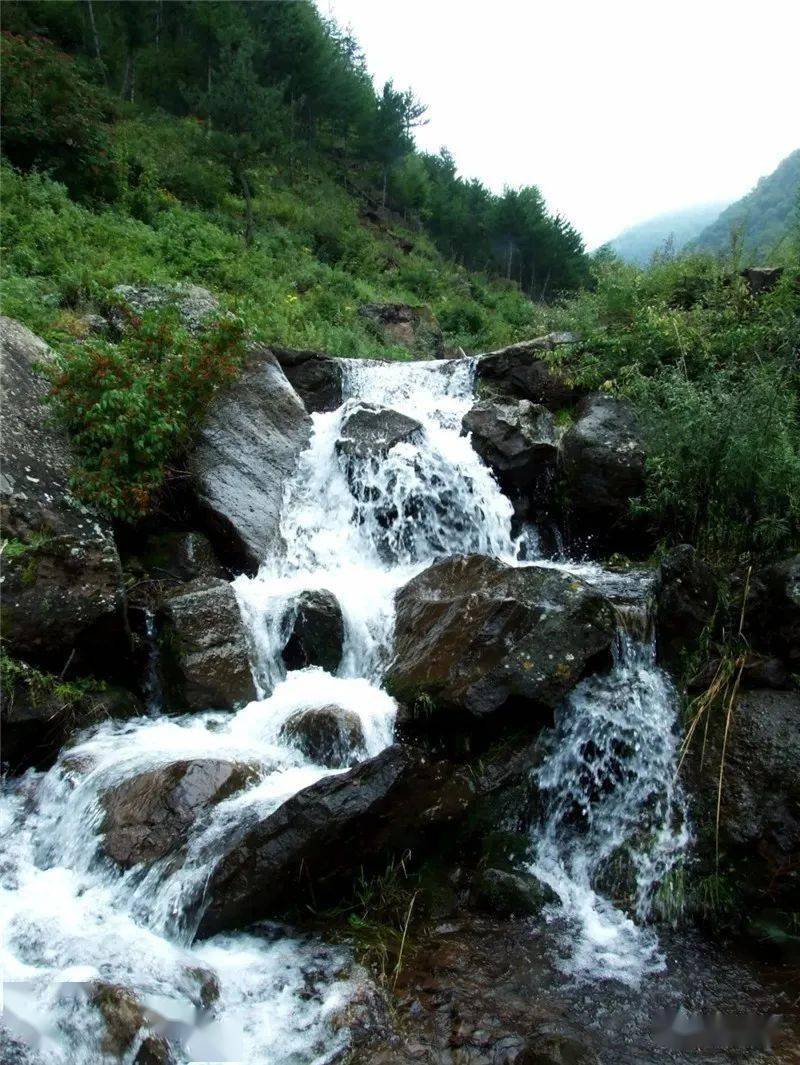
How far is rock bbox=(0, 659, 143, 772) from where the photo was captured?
5500 millimetres

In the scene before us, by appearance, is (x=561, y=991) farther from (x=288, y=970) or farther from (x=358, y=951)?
(x=288, y=970)

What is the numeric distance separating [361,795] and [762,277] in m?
10.8

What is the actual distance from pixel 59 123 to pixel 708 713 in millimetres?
17315

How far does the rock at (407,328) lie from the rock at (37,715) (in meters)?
13.2

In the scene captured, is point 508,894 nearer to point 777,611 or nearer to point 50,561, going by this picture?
point 777,611

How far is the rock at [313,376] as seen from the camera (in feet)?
39.6

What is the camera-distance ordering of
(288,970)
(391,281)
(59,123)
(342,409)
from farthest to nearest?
(391,281), (59,123), (342,409), (288,970)

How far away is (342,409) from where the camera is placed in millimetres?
10727

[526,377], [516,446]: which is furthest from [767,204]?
[516,446]

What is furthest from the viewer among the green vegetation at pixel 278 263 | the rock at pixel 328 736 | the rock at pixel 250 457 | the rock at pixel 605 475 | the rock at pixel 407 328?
the rock at pixel 407 328

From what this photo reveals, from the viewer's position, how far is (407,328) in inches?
727

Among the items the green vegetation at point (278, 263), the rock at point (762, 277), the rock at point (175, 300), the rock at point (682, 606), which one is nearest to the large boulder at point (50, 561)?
the green vegetation at point (278, 263)

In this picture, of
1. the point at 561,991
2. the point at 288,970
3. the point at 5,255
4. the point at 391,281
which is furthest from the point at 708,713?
the point at 391,281

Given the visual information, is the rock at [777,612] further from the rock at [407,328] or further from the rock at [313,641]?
the rock at [407,328]
